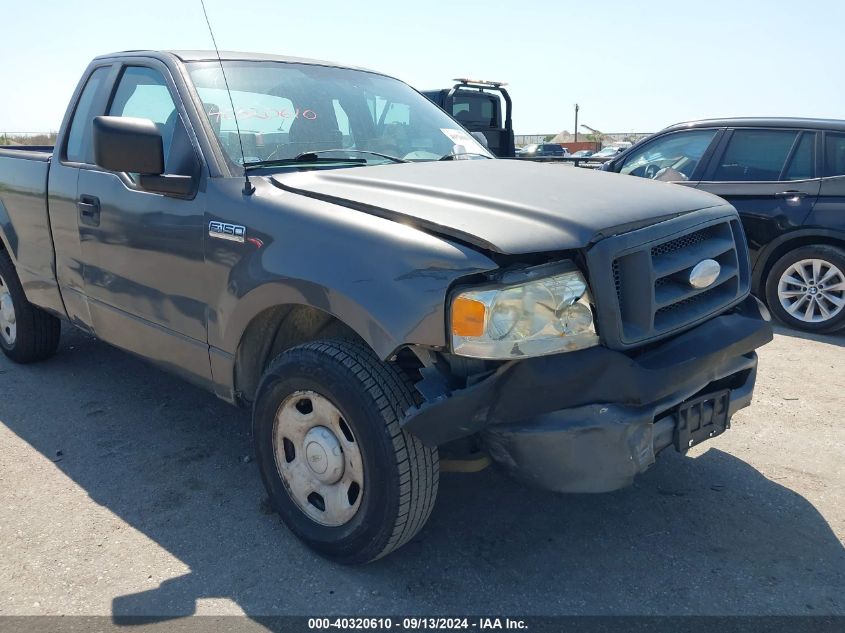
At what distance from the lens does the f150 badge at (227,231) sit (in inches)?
111

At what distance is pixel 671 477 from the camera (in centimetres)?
342

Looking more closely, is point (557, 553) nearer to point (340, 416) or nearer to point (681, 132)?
point (340, 416)

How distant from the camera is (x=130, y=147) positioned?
2.89 m

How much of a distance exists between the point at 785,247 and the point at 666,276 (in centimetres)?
414

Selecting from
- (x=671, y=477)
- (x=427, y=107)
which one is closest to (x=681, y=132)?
(x=427, y=107)

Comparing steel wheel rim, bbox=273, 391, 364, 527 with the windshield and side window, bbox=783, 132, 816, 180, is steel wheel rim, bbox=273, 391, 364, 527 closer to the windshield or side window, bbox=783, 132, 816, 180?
the windshield

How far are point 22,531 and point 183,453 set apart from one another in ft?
2.78

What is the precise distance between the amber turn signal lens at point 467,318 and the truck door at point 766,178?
15.3 ft

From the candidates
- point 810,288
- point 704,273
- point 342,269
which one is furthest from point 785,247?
point 342,269

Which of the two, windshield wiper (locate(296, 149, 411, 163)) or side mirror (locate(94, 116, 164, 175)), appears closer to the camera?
side mirror (locate(94, 116, 164, 175))

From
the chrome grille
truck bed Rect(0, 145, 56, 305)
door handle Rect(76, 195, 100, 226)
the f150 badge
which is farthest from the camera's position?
truck bed Rect(0, 145, 56, 305)

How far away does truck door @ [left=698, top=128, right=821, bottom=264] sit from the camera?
590 cm

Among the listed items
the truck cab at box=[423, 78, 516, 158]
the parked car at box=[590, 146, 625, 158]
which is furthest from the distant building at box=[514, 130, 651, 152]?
the truck cab at box=[423, 78, 516, 158]

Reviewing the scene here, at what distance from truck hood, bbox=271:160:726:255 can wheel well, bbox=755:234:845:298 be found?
344cm
